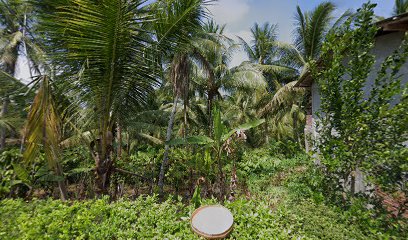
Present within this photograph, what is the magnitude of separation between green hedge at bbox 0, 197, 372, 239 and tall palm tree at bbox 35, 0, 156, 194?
147 cm

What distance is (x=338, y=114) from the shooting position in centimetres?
359

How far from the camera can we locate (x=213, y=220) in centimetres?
335

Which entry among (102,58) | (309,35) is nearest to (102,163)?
(102,58)

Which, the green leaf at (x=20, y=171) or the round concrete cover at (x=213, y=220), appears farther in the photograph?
the green leaf at (x=20, y=171)

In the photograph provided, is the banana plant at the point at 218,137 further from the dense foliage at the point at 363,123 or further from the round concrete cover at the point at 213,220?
the round concrete cover at the point at 213,220

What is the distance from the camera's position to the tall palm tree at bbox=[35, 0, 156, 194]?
3.65 m

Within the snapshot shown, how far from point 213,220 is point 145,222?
964 millimetres

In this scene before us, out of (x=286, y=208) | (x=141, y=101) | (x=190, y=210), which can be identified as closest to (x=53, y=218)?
(x=190, y=210)

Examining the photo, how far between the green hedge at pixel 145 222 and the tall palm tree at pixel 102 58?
1.47 metres

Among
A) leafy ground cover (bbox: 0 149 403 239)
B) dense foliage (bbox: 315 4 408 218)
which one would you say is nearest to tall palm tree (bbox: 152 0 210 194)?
dense foliage (bbox: 315 4 408 218)

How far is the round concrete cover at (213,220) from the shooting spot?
10.6ft

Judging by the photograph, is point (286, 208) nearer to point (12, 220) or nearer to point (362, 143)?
point (362, 143)

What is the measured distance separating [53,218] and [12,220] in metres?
0.54

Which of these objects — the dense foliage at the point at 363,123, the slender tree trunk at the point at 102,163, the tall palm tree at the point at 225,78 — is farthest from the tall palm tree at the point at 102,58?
the tall palm tree at the point at 225,78
